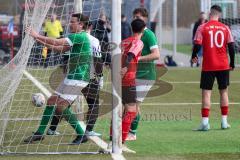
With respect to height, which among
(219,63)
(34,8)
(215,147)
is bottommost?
(215,147)

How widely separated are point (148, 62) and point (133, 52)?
2.45 ft

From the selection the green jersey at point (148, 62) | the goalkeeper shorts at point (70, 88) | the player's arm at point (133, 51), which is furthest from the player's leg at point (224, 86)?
the goalkeeper shorts at point (70, 88)

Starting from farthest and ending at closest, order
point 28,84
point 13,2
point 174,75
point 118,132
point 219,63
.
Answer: point 13,2 < point 174,75 < point 28,84 < point 219,63 < point 118,132

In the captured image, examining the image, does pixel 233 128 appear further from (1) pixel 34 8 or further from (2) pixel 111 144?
(1) pixel 34 8

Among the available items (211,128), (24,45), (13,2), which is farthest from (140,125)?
(13,2)

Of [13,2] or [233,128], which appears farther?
[13,2]

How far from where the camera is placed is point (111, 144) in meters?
9.86

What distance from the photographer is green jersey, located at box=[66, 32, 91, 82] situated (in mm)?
10305

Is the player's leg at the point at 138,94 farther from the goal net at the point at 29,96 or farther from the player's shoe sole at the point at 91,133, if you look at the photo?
the player's shoe sole at the point at 91,133

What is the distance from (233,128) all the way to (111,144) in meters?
2.84

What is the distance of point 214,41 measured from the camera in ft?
38.7

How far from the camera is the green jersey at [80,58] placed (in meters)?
10.3

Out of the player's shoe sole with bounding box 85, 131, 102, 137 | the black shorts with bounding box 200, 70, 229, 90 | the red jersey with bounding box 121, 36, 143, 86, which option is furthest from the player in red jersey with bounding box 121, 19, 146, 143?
the black shorts with bounding box 200, 70, 229, 90

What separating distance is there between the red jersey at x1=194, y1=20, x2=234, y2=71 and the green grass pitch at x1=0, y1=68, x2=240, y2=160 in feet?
3.48
